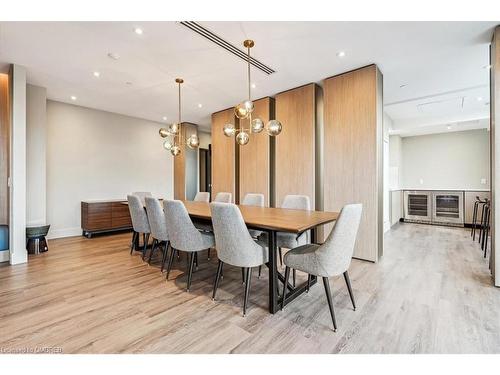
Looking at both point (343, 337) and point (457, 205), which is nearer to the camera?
point (343, 337)

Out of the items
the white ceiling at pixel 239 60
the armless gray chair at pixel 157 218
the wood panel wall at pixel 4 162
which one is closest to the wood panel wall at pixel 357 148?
the white ceiling at pixel 239 60

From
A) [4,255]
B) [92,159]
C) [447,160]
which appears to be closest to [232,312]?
[4,255]

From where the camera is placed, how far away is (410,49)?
302cm

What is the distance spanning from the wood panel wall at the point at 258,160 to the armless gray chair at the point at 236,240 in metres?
2.73

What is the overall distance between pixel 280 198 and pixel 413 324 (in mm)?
2950

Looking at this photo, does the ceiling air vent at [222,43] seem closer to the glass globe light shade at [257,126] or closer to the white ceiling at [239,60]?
the white ceiling at [239,60]

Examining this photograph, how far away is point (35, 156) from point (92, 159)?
140 centimetres

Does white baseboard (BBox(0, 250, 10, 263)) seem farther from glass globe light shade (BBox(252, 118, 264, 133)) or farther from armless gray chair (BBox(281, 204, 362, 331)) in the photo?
armless gray chair (BBox(281, 204, 362, 331))

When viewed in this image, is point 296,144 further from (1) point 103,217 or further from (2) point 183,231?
(1) point 103,217

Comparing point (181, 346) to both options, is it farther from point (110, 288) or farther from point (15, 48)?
point (15, 48)

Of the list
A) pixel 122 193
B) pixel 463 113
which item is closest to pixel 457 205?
pixel 463 113

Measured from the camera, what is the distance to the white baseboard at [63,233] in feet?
16.3
